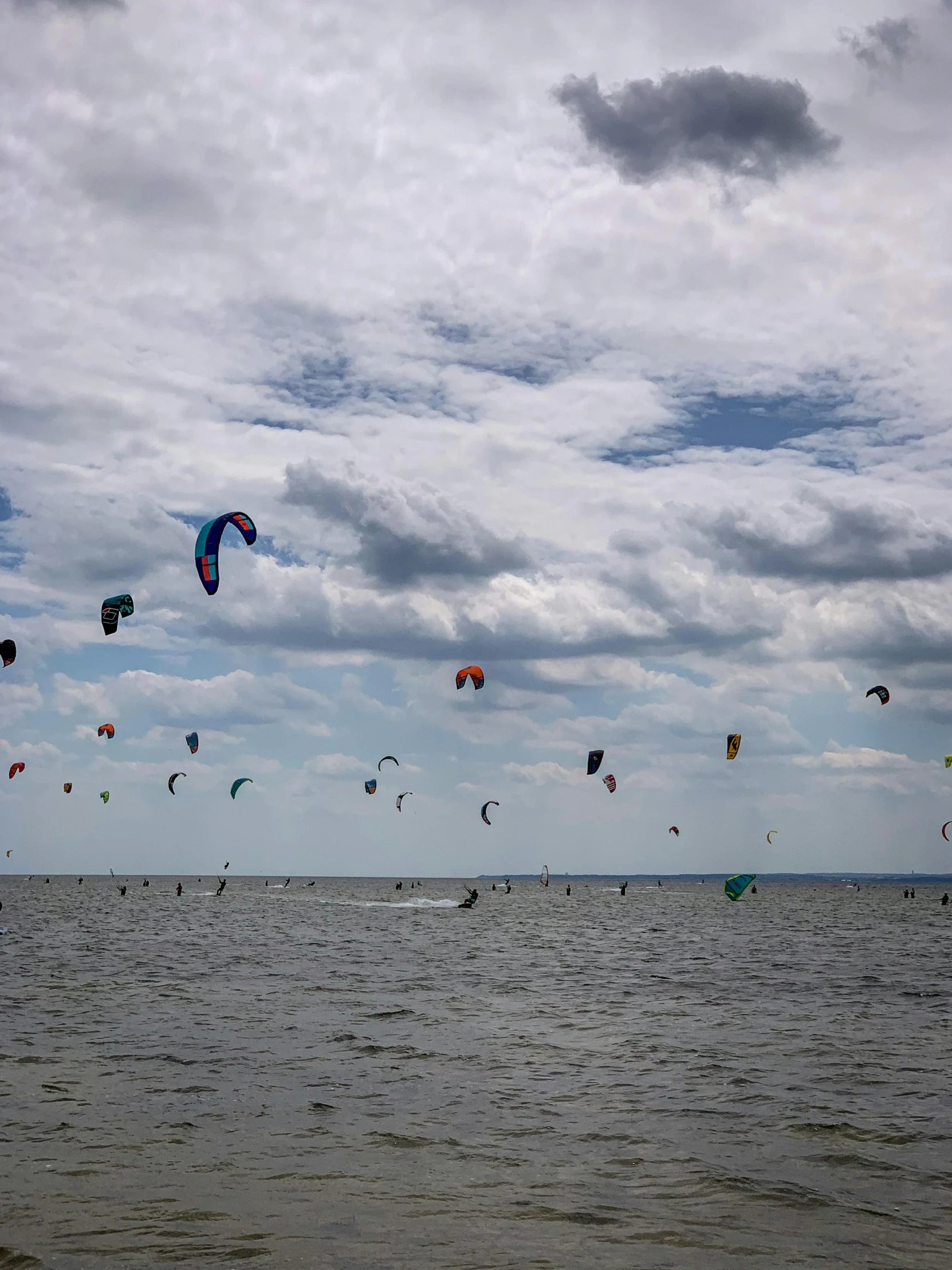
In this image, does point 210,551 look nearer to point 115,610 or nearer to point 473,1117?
point 115,610

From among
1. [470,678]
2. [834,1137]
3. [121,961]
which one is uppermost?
[470,678]

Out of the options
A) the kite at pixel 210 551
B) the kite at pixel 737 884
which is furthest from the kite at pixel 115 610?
the kite at pixel 737 884

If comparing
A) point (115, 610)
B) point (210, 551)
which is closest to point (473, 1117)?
point (210, 551)

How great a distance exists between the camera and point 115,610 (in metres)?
36.8

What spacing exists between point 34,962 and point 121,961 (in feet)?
8.65

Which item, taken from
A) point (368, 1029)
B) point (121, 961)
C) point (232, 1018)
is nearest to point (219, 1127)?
point (368, 1029)

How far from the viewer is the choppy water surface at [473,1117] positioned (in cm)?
920

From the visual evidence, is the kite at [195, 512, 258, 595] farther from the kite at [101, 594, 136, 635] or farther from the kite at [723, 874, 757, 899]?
the kite at [723, 874, 757, 899]

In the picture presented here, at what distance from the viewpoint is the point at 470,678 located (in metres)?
50.1

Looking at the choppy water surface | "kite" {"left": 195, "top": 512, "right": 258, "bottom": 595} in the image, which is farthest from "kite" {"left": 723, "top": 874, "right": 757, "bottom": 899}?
"kite" {"left": 195, "top": 512, "right": 258, "bottom": 595}

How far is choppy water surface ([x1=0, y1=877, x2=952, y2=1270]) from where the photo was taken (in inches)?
362

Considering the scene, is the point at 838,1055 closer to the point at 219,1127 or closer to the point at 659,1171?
the point at 659,1171

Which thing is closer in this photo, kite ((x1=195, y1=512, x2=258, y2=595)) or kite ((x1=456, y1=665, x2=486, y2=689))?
kite ((x1=195, y1=512, x2=258, y2=595))

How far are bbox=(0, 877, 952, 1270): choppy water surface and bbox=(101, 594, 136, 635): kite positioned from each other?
11301 millimetres
